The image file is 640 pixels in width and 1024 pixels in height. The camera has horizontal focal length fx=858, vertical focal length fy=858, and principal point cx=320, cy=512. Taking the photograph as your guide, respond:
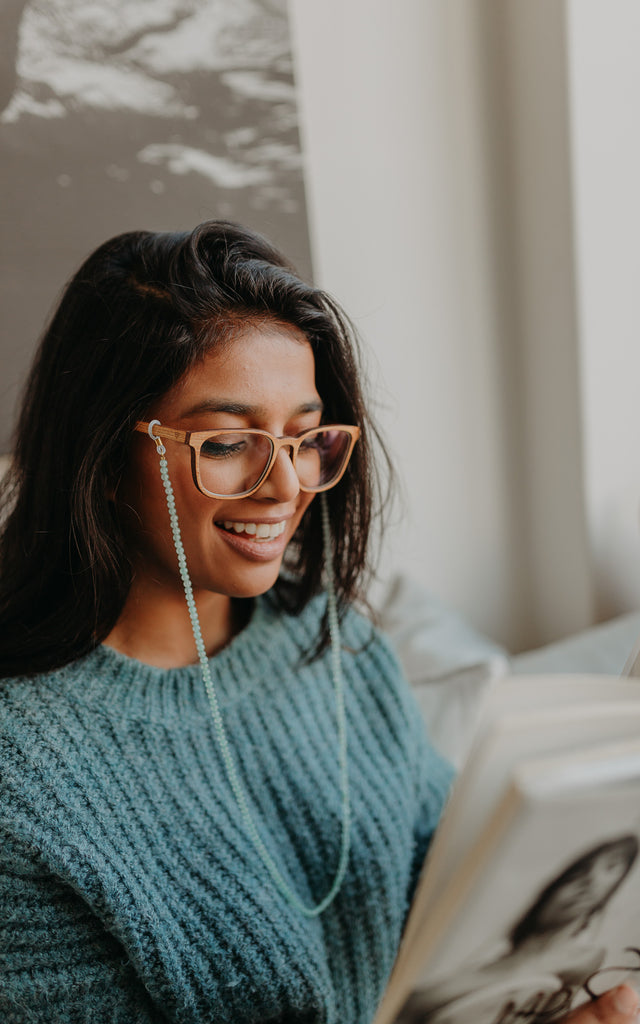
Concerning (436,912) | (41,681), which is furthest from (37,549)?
(436,912)

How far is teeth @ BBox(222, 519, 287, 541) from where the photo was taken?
76 centimetres

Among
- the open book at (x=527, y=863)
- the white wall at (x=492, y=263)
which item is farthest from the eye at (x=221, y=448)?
the white wall at (x=492, y=263)

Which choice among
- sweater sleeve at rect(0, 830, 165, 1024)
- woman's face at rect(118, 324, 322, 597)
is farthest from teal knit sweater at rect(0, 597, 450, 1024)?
woman's face at rect(118, 324, 322, 597)

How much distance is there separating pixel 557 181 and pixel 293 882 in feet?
4.06

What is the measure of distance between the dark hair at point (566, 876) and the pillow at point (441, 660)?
694mm

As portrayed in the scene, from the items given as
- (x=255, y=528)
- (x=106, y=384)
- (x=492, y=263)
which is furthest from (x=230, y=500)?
(x=492, y=263)

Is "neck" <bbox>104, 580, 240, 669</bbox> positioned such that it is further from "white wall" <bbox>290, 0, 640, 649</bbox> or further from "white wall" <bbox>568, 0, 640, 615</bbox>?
"white wall" <bbox>568, 0, 640, 615</bbox>

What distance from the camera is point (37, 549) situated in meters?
0.80

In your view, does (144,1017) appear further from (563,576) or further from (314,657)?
(563,576)

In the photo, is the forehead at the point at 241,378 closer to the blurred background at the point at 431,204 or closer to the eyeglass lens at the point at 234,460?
the eyeglass lens at the point at 234,460

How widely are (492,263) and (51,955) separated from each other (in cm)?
133

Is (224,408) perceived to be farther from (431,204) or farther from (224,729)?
(431,204)

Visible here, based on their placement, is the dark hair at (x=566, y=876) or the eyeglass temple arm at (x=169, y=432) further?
the eyeglass temple arm at (x=169, y=432)

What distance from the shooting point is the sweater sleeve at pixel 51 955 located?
0.71 metres
